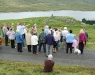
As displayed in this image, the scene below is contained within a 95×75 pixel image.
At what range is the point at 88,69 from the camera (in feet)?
56.4

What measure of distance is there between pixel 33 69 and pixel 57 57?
4.18 meters

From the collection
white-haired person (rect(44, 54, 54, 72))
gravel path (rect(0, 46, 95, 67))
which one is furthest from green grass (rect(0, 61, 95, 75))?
gravel path (rect(0, 46, 95, 67))

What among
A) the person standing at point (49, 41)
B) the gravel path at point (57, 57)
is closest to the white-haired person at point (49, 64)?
the gravel path at point (57, 57)

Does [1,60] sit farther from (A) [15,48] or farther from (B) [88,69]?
(B) [88,69]

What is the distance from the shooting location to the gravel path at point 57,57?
19.0 m

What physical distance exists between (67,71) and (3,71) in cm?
434

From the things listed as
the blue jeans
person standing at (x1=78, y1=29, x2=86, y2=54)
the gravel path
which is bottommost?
the gravel path

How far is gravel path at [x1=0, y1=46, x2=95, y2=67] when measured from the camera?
62.2ft

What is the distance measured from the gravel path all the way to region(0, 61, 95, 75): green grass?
121cm

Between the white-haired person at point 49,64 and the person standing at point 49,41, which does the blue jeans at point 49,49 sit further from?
the white-haired person at point 49,64

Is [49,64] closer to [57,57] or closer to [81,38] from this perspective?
[57,57]

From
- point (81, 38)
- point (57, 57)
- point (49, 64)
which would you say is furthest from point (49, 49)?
point (49, 64)

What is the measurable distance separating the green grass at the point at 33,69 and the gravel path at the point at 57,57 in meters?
1.21

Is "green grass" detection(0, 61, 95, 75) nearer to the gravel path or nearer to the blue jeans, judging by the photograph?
the gravel path
